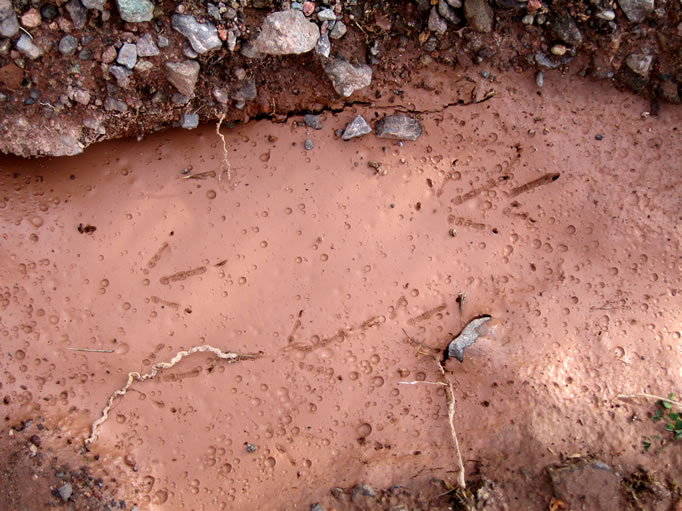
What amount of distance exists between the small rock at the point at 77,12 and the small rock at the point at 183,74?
0.35m

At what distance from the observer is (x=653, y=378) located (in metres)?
2.60

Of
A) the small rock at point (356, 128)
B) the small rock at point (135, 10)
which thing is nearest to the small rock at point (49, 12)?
the small rock at point (135, 10)

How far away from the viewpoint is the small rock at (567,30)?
248 centimetres

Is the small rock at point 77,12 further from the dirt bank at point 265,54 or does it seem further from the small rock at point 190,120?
the small rock at point 190,120

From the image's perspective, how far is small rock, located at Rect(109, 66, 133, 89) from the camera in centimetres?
230

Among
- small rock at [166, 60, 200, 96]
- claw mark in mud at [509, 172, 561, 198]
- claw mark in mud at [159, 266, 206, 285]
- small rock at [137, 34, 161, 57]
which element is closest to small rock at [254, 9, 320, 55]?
small rock at [166, 60, 200, 96]

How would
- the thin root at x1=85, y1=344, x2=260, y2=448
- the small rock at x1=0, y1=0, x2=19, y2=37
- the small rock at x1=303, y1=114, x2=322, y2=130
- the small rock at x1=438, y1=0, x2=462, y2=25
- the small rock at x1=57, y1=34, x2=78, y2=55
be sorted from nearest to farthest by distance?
1. the small rock at x1=0, y1=0, x2=19, y2=37
2. the small rock at x1=57, y1=34, x2=78, y2=55
3. the small rock at x1=438, y1=0, x2=462, y2=25
4. the thin root at x1=85, y1=344, x2=260, y2=448
5. the small rock at x1=303, y1=114, x2=322, y2=130

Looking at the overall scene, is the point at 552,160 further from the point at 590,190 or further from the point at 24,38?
the point at 24,38

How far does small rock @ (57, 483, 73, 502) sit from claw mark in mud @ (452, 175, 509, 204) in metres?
2.26

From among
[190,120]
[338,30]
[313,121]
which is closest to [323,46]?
[338,30]

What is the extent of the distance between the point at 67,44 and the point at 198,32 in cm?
53

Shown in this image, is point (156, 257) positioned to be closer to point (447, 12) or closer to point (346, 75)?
point (346, 75)

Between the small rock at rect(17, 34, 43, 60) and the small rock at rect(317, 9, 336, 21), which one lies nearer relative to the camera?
the small rock at rect(17, 34, 43, 60)

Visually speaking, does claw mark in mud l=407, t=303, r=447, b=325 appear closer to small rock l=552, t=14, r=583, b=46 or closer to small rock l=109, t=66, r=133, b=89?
small rock l=552, t=14, r=583, b=46
